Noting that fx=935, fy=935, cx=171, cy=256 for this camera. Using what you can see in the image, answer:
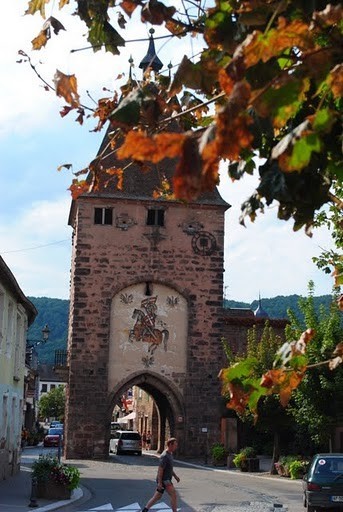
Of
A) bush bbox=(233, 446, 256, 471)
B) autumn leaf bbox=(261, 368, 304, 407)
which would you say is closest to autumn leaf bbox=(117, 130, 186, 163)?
autumn leaf bbox=(261, 368, 304, 407)

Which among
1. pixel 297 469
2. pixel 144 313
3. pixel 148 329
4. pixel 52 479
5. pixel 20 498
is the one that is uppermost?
pixel 144 313

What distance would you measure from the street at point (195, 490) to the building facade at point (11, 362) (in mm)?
2318

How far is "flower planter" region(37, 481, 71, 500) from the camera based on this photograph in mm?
19797

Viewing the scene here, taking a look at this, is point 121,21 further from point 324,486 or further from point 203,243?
point 203,243

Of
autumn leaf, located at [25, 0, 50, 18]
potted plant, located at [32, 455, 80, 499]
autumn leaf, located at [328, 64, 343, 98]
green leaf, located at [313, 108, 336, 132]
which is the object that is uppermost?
autumn leaf, located at [25, 0, 50, 18]

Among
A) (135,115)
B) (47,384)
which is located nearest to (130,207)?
(135,115)

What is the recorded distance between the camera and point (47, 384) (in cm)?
15925

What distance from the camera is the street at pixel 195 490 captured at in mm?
19938

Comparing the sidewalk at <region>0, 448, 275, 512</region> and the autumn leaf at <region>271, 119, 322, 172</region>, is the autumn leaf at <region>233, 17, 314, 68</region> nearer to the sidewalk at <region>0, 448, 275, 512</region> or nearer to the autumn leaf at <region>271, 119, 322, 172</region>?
the autumn leaf at <region>271, 119, 322, 172</region>

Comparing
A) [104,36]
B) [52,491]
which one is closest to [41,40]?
[104,36]

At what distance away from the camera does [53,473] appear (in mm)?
19906

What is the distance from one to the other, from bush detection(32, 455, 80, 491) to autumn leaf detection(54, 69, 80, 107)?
628 inches

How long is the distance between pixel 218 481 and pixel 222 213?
56.4 ft

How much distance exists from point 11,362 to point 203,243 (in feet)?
58.0
